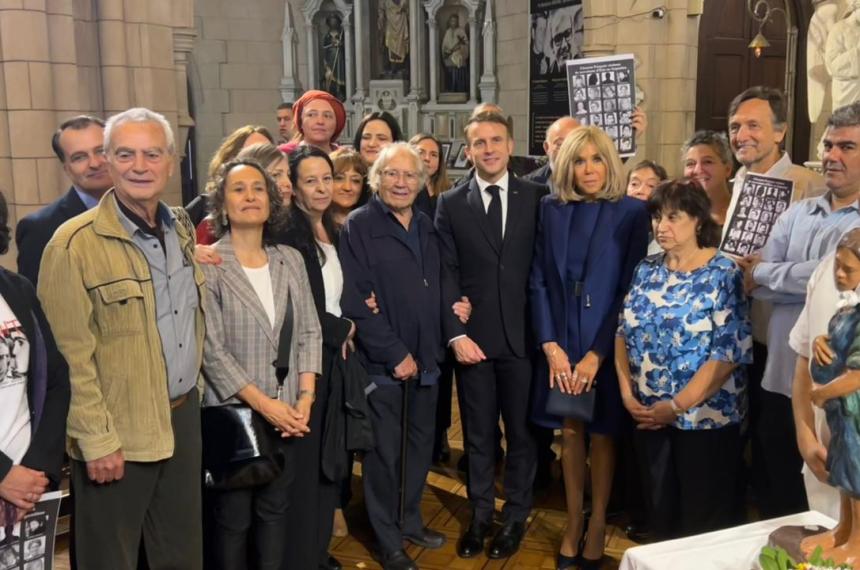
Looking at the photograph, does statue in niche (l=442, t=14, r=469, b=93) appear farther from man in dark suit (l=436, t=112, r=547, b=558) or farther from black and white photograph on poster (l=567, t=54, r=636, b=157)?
man in dark suit (l=436, t=112, r=547, b=558)

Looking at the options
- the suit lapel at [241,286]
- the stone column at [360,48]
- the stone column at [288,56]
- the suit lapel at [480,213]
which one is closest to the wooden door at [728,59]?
the stone column at [360,48]

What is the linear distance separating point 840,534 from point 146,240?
2026 mm

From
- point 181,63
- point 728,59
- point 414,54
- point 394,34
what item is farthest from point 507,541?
point 394,34

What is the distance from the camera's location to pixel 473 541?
11.6ft

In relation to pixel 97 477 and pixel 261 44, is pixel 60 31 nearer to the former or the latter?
pixel 97 477

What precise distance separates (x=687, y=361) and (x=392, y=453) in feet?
3.93

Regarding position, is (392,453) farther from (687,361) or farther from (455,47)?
(455,47)

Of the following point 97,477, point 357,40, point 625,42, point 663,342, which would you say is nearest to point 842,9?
point 625,42

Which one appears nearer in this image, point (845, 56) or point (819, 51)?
point (845, 56)

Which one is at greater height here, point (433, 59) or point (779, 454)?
point (433, 59)

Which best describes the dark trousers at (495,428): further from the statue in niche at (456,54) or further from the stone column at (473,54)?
the statue in niche at (456,54)

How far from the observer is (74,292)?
2.33 m

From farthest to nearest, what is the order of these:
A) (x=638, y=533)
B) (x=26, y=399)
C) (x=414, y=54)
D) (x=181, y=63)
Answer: (x=414, y=54) → (x=181, y=63) → (x=638, y=533) → (x=26, y=399)

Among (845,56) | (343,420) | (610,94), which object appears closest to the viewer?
(343,420)
